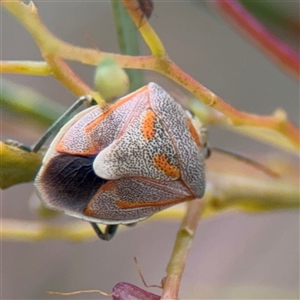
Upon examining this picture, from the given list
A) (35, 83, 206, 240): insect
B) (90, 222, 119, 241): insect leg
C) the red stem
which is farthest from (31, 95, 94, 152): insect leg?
the red stem

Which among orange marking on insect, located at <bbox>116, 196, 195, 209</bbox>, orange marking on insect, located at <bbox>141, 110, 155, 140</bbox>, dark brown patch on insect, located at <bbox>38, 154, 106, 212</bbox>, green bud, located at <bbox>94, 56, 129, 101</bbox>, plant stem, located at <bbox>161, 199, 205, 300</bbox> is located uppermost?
green bud, located at <bbox>94, 56, 129, 101</bbox>

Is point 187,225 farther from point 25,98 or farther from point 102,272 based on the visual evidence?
point 102,272

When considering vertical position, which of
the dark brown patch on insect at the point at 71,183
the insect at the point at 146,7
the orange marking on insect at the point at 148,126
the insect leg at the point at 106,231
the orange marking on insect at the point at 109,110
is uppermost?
the insect at the point at 146,7

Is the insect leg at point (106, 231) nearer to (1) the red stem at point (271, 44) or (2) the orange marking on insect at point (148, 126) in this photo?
(2) the orange marking on insect at point (148, 126)

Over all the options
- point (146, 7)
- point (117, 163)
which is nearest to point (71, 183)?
point (117, 163)

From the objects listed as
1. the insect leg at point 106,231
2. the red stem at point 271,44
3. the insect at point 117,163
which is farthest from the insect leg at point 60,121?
the red stem at point 271,44

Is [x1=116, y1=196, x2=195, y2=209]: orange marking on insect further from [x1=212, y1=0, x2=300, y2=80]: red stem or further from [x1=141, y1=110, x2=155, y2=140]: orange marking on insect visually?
[x1=212, y1=0, x2=300, y2=80]: red stem
